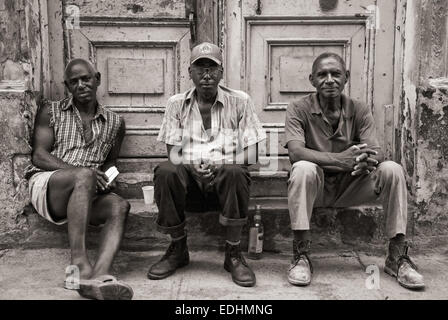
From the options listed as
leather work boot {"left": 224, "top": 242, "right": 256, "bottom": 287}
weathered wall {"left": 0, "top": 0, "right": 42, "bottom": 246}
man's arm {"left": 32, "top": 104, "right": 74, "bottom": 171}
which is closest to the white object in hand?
man's arm {"left": 32, "top": 104, "right": 74, "bottom": 171}

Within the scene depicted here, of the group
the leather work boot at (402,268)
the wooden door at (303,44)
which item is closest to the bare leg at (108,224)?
the wooden door at (303,44)

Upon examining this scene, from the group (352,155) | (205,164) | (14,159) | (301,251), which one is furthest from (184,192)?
(14,159)

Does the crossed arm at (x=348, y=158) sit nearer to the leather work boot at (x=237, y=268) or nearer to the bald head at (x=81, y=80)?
the leather work boot at (x=237, y=268)

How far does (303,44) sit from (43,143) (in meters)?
2.03

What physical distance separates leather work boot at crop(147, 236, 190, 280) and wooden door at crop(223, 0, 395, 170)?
1245 mm

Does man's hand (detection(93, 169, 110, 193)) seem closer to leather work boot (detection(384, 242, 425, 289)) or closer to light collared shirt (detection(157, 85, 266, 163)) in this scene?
light collared shirt (detection(157, 85, 266, 163))

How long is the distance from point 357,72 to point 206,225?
1640mm

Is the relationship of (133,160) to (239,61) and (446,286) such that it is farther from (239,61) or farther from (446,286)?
(446,286)

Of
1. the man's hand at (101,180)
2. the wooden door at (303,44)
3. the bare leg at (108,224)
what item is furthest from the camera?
the wooden door at (303,44)

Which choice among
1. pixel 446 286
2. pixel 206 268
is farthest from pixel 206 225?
pixel 446 286

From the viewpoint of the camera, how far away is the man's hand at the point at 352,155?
332cm

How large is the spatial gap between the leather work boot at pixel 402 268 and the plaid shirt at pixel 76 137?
2019 millimetres

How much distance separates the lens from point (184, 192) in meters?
3.25

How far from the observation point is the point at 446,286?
3205 millimetres
